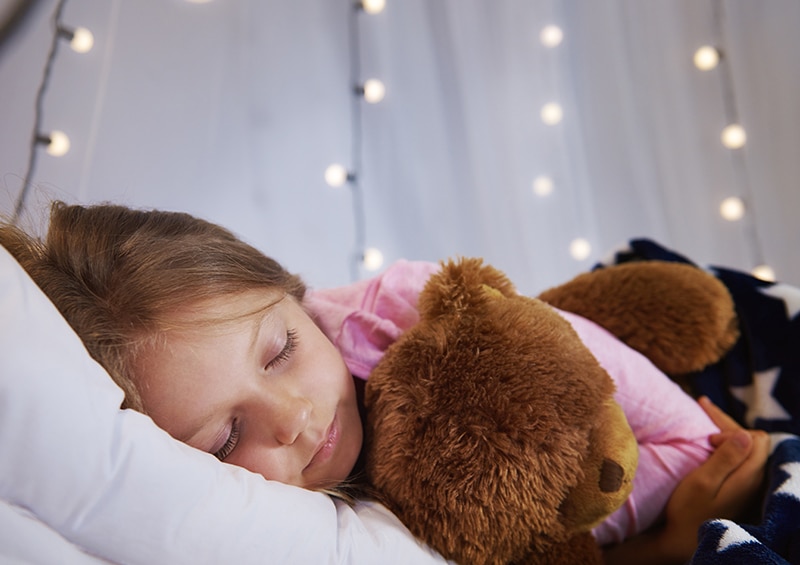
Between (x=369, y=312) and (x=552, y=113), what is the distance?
0.88 meters

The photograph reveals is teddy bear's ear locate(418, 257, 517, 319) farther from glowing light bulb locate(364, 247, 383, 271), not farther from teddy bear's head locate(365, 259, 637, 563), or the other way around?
glowing light bulb locate(364, 247, 383, 271)

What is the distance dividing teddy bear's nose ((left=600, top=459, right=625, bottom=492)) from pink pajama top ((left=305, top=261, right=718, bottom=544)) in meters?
0.24

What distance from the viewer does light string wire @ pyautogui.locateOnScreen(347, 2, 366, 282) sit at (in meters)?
1.70

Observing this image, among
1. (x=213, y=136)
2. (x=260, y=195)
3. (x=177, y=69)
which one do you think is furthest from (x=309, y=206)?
(x=177, y=69)

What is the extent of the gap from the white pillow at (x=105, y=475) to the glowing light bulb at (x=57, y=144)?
0.94m

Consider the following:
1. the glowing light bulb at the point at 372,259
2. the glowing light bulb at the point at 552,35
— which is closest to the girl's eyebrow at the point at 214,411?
the glowing light bulb at the point at 372,259

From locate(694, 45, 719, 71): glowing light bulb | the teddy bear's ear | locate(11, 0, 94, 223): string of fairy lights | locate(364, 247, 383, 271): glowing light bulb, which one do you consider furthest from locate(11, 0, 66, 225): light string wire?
locate(694, 45, 719, 71): glowing light bulb

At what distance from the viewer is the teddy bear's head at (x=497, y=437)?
24.5 inches

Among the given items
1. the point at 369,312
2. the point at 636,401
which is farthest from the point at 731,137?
the point at 369,312

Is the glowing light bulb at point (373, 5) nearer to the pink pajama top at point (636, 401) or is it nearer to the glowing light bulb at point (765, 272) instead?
the pink pajama top at point (636, 401)

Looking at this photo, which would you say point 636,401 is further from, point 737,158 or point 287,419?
point 737,158

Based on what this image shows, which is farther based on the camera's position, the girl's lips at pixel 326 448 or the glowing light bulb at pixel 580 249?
the glowing light bulb at pixel 580 249

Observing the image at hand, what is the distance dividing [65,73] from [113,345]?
3.23 ft

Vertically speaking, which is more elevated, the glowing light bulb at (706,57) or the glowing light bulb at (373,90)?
the glowing light bulb at (373,90)
